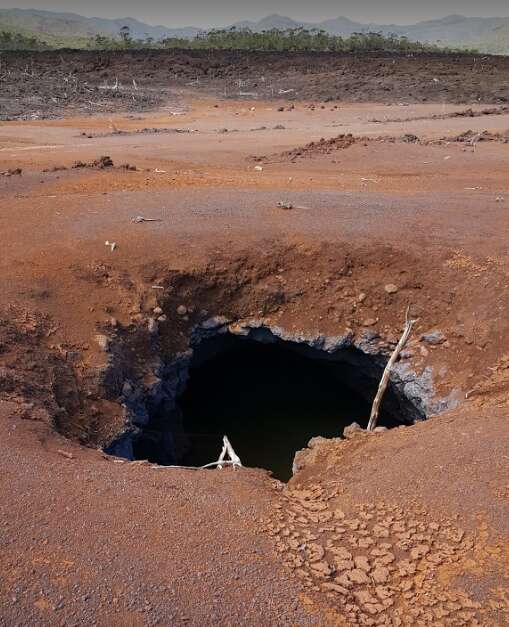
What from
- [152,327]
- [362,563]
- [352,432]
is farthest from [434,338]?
[362,563]

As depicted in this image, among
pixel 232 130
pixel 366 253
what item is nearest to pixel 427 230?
pixel 366 253

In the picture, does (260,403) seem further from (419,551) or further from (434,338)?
(419,551)

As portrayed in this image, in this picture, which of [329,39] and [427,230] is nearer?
[427,230]

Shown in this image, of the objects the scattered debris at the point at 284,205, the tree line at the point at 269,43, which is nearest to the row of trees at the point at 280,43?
the tree line at the point at 269,43

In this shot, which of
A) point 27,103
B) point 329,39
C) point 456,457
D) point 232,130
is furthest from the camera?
point 329,39

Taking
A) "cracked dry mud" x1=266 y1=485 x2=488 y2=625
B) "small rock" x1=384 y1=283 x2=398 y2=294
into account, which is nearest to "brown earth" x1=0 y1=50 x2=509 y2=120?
"small rock" x1=384 y1=283 x2=398 y2=294

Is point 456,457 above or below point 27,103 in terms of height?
below

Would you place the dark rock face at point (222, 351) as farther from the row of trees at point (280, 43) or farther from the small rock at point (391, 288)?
the row of trees at point (280, 43)

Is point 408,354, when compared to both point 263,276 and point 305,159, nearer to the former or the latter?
point 263,276

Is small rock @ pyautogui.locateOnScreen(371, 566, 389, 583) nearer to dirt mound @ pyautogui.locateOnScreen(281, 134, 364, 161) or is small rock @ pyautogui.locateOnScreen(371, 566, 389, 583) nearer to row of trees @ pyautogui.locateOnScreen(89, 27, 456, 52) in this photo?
dirt mound @ pyautogui.locateOnScreen(281, 134, 364, 161)
